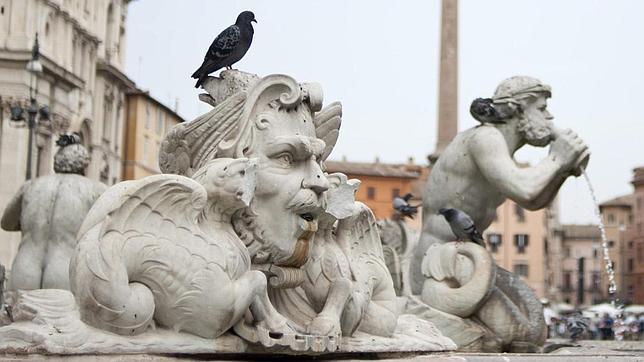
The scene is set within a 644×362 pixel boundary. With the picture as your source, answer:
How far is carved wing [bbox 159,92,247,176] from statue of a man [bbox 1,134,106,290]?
3760 mm

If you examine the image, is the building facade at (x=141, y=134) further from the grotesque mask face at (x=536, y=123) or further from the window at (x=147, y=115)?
the grotesque mask face at (x=536, y=123)

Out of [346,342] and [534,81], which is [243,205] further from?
[534,81]

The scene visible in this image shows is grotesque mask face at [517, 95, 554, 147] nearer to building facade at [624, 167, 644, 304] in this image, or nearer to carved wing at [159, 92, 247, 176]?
carved wing at [159, 92, 247, 176]

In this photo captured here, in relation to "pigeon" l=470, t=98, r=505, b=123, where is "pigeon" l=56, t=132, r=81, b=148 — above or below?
below

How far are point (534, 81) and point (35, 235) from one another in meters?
3.39

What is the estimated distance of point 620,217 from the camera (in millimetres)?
127438

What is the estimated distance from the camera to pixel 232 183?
137 inches

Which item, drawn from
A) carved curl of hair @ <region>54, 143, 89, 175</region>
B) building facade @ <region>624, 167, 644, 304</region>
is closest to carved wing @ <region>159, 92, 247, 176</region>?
carved curl of hair @ <region>54, 143, 89, 175</region>

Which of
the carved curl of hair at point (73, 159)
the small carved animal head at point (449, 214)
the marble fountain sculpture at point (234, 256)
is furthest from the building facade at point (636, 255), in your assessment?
the marble fountain sculpture at point (234, 256)

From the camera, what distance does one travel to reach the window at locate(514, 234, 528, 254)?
3757 inches

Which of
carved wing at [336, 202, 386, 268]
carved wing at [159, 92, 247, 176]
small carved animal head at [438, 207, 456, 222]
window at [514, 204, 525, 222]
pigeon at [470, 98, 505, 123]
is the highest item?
window at [514, 204, 525, 222]

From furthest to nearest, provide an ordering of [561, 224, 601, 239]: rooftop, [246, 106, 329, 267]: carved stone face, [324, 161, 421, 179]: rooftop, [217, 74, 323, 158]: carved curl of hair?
[561, 224, 601, 239]: rooftop < [324, 161, 421, 179]: rooftop < [217, 74, 323, 158]: carved curl of hair < [246, 106, 329, 267]: carved stone face

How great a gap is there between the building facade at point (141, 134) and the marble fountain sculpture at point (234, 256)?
7122 centimetres

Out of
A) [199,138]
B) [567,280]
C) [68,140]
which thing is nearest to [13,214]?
[68,140]
